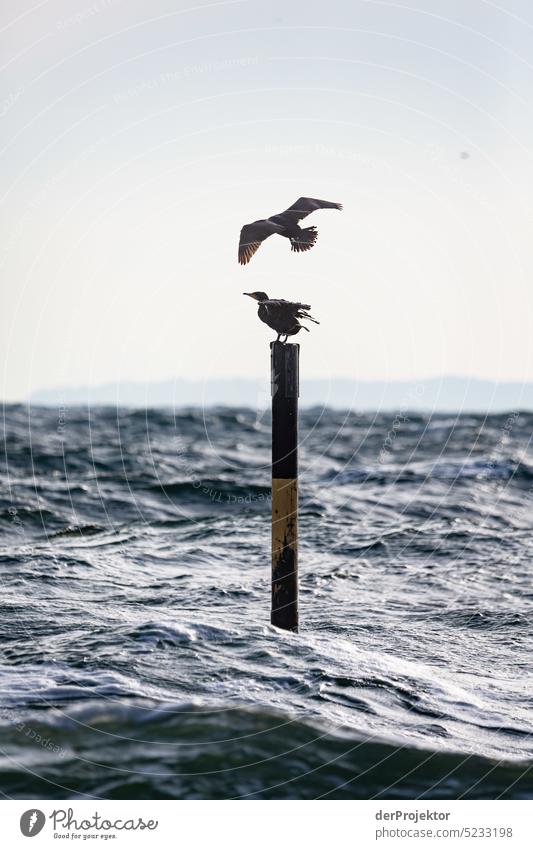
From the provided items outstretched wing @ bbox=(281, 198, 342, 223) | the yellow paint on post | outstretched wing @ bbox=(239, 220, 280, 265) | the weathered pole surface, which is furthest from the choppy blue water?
outstretched wing @ bbox=(281, 198, 342, 223)

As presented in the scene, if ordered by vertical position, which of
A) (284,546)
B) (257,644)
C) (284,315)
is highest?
(284,315)

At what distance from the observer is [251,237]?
7.87 metres

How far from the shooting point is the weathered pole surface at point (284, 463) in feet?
25.4

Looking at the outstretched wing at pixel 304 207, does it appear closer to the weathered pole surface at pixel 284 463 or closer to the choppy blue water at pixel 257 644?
the weathered pole surface at pixel 284 463

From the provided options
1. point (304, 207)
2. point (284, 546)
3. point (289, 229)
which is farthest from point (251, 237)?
point (284, 546)

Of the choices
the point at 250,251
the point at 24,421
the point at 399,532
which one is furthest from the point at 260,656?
the point at 24,421

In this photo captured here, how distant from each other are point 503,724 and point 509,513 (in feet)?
32.0

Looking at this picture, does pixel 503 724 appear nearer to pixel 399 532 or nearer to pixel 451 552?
pixel 451 552

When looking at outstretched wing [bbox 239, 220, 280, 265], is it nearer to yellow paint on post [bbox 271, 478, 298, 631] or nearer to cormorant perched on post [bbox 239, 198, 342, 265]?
cormorant perched on post [bbox 239, 198, 342, 265]

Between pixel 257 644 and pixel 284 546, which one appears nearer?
pixel 284 546

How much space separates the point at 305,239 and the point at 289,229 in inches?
7.5

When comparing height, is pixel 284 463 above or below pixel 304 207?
below

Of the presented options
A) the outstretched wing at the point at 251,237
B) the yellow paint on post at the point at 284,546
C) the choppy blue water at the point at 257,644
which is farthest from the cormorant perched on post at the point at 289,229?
the choppy blue water at the point at 257,644

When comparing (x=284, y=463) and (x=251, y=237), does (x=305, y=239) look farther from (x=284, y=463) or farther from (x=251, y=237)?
(x=284, y=463)
